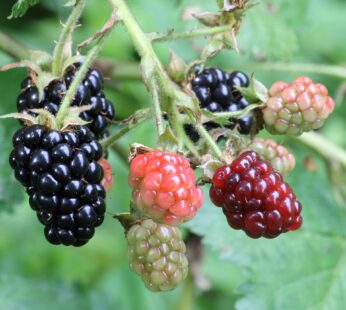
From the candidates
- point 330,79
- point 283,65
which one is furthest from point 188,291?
point 330,79

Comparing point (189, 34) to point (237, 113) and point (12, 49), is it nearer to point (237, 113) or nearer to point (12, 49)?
point (237, 113)

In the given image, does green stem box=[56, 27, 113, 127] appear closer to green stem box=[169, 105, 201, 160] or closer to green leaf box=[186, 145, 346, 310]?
green stem box=[169, 105, 201, 160]

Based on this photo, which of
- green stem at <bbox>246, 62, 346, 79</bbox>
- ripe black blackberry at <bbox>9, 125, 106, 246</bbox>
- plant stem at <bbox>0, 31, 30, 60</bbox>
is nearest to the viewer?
ripe black blackberry at <bbox>9, 125, 106, 246</bbox>

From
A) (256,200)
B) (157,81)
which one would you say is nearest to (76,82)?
(157,81)

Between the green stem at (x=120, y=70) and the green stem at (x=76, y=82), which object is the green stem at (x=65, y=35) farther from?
the green stem at (x=120, y=70)

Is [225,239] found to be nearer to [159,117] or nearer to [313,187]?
[313,187]

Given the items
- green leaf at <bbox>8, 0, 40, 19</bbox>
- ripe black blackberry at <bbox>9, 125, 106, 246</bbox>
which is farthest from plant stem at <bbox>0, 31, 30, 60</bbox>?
ripe black blackberry at <bbox>9, 125, 106, 246</bbox>
